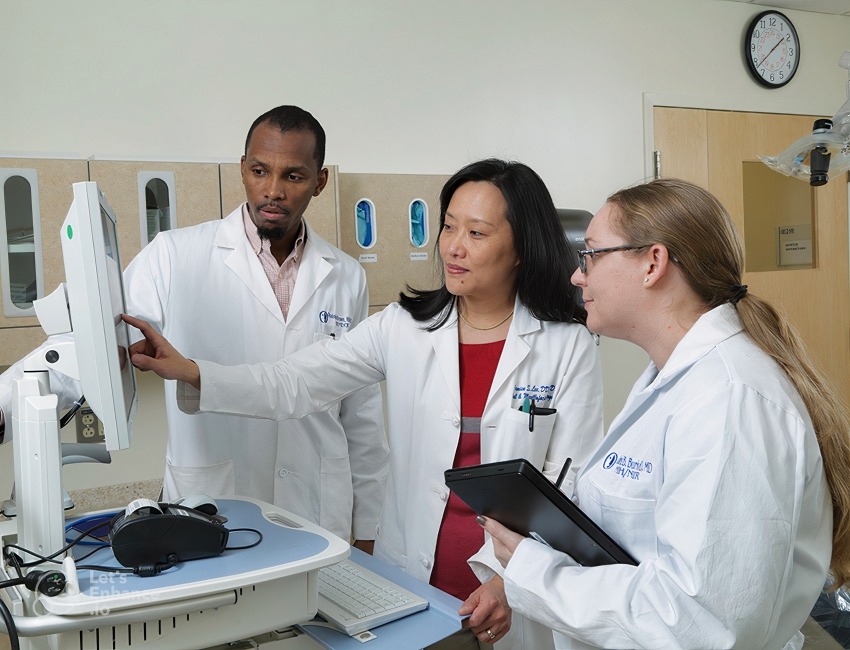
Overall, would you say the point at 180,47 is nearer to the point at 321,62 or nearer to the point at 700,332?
the point at 321,62

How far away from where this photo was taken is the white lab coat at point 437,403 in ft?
5.11

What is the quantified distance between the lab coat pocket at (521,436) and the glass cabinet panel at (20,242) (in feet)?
4.61

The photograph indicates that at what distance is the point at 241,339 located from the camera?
1981 millimetres

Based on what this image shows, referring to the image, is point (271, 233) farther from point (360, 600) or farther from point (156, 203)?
point (360, 600)

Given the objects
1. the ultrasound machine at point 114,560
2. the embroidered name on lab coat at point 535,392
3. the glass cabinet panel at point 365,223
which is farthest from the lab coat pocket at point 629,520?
the glass cabinet panel at point 365,223

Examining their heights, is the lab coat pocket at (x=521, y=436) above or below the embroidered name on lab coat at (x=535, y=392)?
below

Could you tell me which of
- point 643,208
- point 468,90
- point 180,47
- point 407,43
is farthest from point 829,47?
point 643,208

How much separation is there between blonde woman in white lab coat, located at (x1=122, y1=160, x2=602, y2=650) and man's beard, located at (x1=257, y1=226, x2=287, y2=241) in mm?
375

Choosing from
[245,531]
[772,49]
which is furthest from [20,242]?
[772,49]

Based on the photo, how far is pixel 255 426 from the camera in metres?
1.97

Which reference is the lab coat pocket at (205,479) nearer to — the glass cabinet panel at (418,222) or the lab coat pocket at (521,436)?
the lab coat pocket at (521,436)

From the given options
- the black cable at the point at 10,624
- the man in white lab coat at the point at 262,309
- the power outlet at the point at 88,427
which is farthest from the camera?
the power outlet at the point at 88,427

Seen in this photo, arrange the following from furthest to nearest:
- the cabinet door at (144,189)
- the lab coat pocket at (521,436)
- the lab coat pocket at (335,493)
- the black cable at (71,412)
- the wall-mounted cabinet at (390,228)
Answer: the wall-mounted cabinet at (390,228), the cabinet door at (144,189), the lab coat pocket at (335,493), the lab coat pocket at (521,436), the black cable at (71,412)

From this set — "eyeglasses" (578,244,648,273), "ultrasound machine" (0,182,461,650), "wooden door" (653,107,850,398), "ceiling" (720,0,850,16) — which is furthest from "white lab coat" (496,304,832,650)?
"ceiling" (720,0,850,16)
